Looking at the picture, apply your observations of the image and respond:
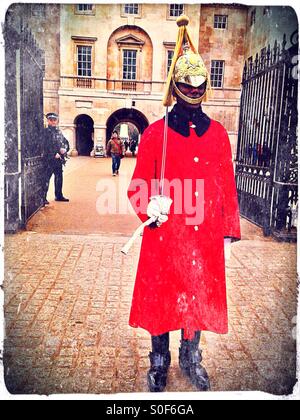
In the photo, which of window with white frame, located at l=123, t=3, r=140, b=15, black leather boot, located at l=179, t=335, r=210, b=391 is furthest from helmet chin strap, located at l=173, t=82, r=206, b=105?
black leather boot, located at l=179, t=335, r=210, b=391

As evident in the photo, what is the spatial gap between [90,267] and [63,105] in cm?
148

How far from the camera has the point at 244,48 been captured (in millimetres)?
3045

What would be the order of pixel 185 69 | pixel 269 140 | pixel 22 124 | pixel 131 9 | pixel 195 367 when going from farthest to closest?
pixel 269 140
pixel 22 124
pixel 131 9
pixel 195 367
pixel 185 69

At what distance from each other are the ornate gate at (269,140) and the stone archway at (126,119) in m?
0.82

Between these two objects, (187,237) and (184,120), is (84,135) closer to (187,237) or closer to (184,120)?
(184,120)

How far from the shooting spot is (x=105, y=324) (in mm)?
3055

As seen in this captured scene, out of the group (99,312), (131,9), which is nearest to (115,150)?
(131,9)

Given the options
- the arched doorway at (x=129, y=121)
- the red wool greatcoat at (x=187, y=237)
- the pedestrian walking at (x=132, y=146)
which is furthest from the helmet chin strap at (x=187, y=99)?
the pedestrian walking at (x=132, y=146)

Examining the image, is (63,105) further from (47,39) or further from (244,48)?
(244,48)

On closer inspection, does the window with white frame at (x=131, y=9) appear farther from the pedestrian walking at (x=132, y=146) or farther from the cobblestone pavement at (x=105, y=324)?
the cobblestone pavement at (x=105, y=324)

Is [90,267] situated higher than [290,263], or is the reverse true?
[290,263]

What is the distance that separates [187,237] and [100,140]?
3.93 feet

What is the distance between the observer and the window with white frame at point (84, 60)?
2.98 metres

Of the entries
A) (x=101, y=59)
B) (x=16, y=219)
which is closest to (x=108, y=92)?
(x=101, y=59)
